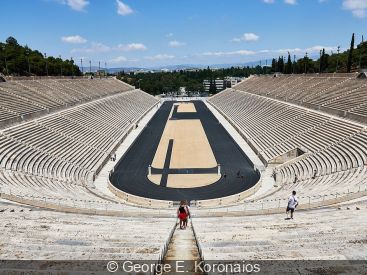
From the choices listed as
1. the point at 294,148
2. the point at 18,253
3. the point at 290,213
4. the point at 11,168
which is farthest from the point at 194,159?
the point at 18,253

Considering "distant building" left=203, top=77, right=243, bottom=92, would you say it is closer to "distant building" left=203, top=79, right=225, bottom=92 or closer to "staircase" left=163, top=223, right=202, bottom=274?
"distant building" left=203, top=79, right=225, bottom=92

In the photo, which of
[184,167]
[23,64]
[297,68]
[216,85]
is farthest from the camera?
[216,85]

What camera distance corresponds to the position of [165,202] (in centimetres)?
2244

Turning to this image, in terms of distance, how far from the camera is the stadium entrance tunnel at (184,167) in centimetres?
2599

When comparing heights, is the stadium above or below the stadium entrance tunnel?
above

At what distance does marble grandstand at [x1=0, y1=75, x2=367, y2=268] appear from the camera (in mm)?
10195

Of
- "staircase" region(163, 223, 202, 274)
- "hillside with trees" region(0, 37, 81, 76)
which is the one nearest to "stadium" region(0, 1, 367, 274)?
"staircase" region(163, 223, 202, 274)

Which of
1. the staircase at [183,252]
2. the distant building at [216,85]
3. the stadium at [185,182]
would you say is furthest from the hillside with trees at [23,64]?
the staircase at [183,252]

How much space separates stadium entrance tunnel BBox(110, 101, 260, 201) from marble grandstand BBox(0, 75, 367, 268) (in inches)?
59.0

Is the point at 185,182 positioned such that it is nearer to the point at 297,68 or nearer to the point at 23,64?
the point at 23,64

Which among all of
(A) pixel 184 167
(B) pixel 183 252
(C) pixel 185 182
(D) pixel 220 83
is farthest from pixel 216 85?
(B) pixel 183 252

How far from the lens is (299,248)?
971 cm

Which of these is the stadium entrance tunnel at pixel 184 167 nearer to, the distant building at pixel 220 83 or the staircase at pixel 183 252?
the staircase at pixel 183 252

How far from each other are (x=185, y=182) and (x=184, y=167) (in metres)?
4.38
